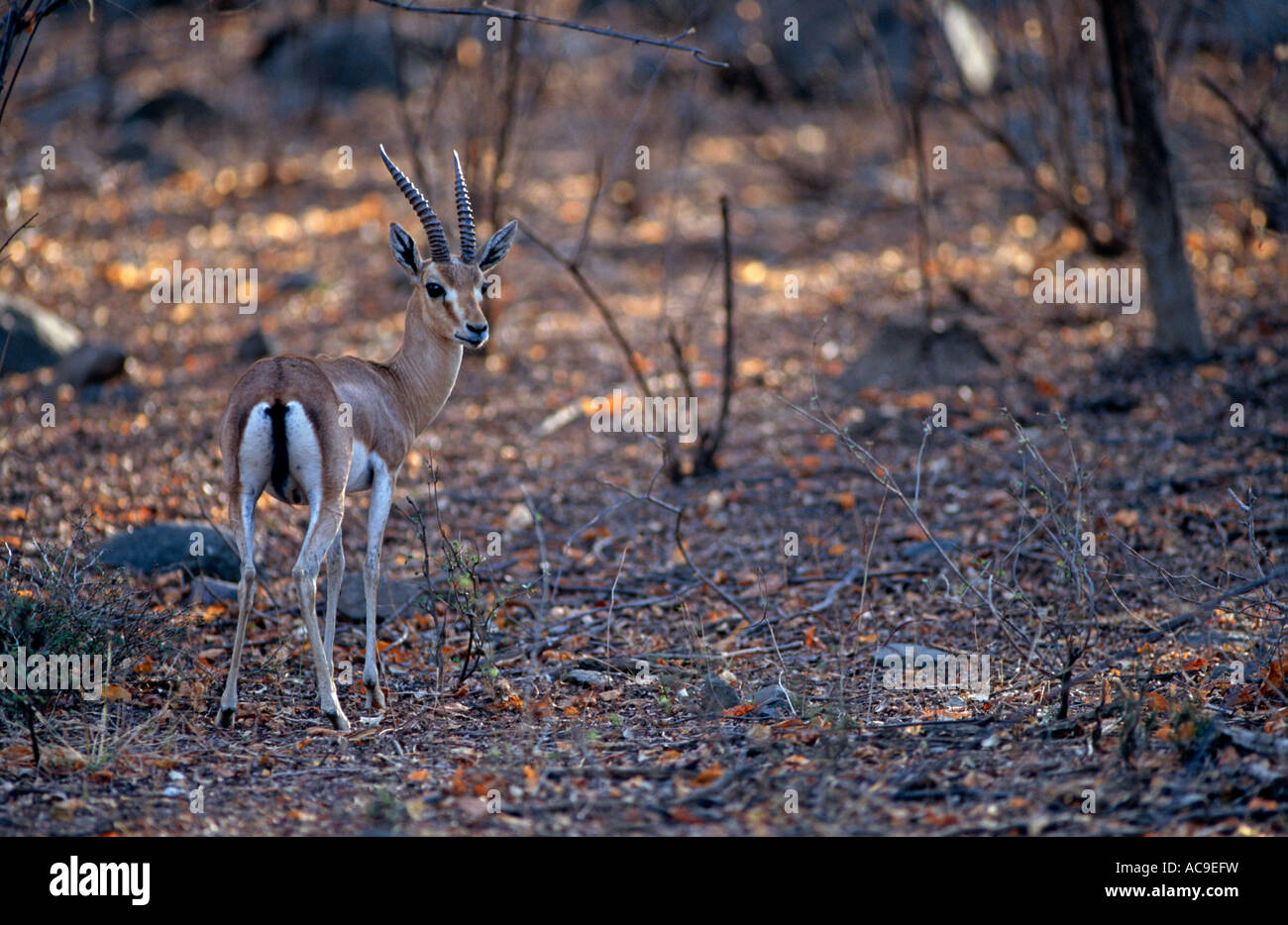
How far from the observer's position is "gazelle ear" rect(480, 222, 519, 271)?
7422 millimetres

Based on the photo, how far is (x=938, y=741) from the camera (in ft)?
18.6

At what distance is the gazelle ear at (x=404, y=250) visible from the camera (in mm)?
7086

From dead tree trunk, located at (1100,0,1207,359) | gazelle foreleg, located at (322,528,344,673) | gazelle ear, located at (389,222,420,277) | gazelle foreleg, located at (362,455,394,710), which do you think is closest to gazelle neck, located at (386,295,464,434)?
gazelle ear, located at (389,222,420,277)

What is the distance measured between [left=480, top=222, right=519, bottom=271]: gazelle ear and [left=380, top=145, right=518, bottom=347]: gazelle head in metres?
0.14

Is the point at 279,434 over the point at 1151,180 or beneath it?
beneath

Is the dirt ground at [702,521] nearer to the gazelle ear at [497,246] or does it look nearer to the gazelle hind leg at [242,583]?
the gazelle hind leg at [242,583]

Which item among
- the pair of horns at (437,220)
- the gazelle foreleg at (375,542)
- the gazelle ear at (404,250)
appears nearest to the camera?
the gazelle foreleg at (375,542)

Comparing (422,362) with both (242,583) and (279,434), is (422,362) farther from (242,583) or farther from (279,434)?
(242,583)

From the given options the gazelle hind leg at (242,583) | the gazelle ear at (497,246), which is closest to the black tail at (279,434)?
the gazelle hind leg at (242,583)

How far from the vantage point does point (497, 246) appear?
752cm

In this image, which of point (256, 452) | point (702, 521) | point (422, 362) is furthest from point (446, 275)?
point (702, 521)

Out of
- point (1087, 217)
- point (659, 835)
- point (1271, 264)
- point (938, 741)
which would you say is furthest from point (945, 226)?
point (659, 835)

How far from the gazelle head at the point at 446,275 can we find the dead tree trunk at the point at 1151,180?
21.0 ft

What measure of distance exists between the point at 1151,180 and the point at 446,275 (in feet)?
22.4
